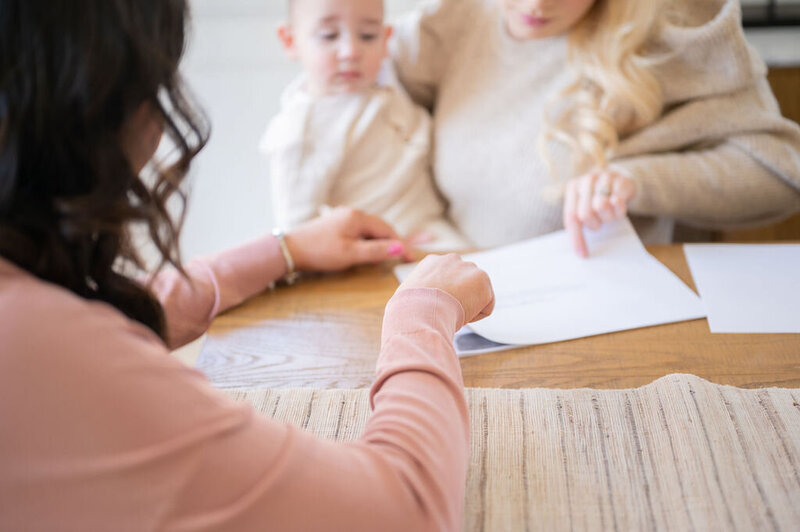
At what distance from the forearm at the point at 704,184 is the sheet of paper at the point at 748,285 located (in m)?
0.13

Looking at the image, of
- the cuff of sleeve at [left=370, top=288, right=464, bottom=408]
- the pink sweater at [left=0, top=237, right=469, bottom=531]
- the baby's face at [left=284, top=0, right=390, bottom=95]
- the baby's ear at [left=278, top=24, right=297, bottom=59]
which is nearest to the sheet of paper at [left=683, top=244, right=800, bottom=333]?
the cuff of sleeve at [left=370, top=288, right=464, bottom=408]

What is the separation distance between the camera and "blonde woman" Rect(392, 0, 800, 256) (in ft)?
3.84

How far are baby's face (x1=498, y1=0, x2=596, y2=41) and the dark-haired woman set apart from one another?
31.6 inches

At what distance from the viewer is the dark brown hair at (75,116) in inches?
18.4

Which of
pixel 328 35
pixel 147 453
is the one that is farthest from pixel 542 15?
pixel 147 453

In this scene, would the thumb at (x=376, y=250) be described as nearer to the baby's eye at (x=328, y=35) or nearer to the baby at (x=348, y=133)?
the baby at (x=348, y=133)

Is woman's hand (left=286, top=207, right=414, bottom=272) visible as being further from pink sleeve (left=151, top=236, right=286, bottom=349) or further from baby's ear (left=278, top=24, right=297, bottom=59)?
baby's ear (left=278, top=24, right=297, bottom=59)

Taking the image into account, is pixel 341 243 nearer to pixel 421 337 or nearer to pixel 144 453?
pixel 421 337

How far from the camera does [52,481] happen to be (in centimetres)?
44

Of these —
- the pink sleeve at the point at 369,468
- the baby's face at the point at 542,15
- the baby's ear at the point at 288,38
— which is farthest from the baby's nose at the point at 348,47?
the pink sleeve at the point at 369,468

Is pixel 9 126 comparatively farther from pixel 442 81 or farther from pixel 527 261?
pixel 442 81

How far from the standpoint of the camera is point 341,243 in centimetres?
106

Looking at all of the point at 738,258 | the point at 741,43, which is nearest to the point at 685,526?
the point at 738,258

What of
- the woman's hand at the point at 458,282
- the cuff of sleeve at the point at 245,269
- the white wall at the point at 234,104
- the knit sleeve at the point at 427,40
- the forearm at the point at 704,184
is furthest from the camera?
the white wall at the point at 234,104
